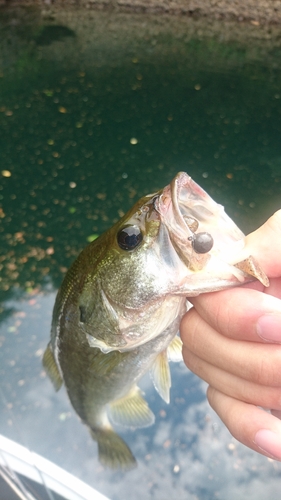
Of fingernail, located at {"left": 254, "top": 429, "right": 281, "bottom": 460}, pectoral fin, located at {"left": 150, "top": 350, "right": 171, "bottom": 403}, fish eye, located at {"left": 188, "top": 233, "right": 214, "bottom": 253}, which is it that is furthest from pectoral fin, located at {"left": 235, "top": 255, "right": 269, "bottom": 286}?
pectoral fin, located at {"left": 150, "top": 350, "right": 171, "bottom": 403}

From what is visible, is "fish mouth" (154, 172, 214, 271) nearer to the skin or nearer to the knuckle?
the skin

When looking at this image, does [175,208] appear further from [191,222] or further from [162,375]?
[162,375]

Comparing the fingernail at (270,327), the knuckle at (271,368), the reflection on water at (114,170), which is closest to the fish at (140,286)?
the fingernail at (270,327)

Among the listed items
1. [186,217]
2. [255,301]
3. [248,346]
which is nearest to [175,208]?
[186,217]

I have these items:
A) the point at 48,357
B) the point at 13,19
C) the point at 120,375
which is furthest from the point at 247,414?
the point at 13,19

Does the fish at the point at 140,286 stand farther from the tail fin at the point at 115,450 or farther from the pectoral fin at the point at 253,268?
the tail fin at the point at 115,450
